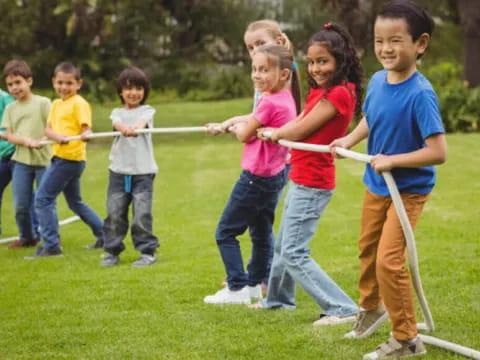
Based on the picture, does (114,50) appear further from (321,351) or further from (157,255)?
(321,351)

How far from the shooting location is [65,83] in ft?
25.7

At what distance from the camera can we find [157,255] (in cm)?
788

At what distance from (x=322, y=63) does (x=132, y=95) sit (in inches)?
115

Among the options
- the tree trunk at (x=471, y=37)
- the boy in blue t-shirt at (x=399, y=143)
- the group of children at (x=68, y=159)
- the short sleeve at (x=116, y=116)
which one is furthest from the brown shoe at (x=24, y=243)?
the tree trunk at (x=471, y=37)

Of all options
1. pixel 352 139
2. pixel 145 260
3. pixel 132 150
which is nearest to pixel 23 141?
pixel 132 150

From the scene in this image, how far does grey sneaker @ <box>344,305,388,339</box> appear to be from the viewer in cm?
471

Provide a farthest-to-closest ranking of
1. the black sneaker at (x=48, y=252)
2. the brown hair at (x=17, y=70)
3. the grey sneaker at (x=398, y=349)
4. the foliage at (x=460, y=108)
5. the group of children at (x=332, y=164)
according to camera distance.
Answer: the foliage at (x=460, y=108) → the brown hair at (x=17, y=70) → the black sneaker at (x=48, y=252) → the grey sneaker at (x=398, y=349) → the group of children at (x=332, y=164)

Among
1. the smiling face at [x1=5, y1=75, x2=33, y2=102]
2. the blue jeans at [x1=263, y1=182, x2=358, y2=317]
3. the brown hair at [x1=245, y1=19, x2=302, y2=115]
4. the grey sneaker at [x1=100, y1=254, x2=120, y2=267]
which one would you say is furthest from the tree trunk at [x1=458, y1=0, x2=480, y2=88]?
the blue jeans at [x1=263, y1=182, x2=358, y2=317]

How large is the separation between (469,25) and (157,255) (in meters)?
15.7

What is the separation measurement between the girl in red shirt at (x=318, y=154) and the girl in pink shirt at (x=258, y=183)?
0.82ft

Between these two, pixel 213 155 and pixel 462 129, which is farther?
pixel 462 129

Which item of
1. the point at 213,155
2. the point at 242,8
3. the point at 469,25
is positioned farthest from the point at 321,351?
the point at 242,8

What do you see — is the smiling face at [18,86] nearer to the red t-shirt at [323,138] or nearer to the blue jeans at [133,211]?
the blue jeans at [133,211]

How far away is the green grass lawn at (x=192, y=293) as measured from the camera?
186 inches
